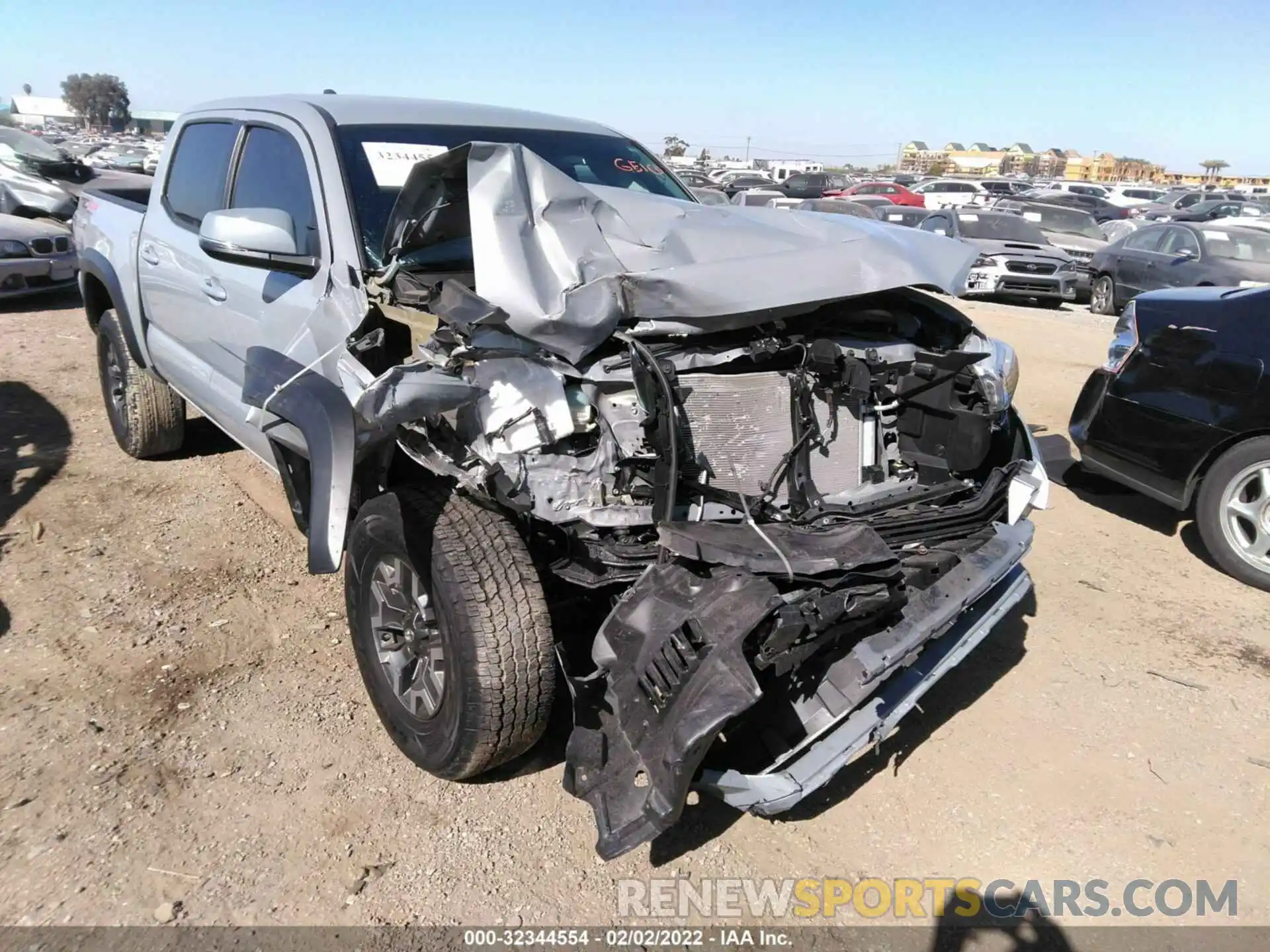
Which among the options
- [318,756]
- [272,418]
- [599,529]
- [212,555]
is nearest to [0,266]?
[212,555]

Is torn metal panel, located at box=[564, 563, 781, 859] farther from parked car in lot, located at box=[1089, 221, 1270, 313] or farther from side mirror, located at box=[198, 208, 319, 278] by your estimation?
parked car in lot, located at box=[1089, 221, 1270, 313]

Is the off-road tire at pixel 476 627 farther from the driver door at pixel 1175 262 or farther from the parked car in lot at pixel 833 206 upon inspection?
the parked car in lot at pixel 833 206

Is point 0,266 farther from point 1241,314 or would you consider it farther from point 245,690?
point 1241,314

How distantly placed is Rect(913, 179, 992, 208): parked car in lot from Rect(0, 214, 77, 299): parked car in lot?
20228mm

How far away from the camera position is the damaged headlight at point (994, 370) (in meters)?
2.98

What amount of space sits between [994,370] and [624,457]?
158 cm

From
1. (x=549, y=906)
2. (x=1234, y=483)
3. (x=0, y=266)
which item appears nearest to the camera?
(x=549, y=906)

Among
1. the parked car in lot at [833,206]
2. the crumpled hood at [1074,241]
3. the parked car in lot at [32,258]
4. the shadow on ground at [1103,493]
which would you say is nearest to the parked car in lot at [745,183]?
the parked car in lot at [833,206]

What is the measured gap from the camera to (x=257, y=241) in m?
2.78

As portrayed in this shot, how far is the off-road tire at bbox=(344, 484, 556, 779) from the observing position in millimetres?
2289

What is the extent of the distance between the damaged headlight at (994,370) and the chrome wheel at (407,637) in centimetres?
200

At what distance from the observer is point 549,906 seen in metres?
2.26

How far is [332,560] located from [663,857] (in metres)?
1.26

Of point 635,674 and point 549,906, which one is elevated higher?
point 635,674
